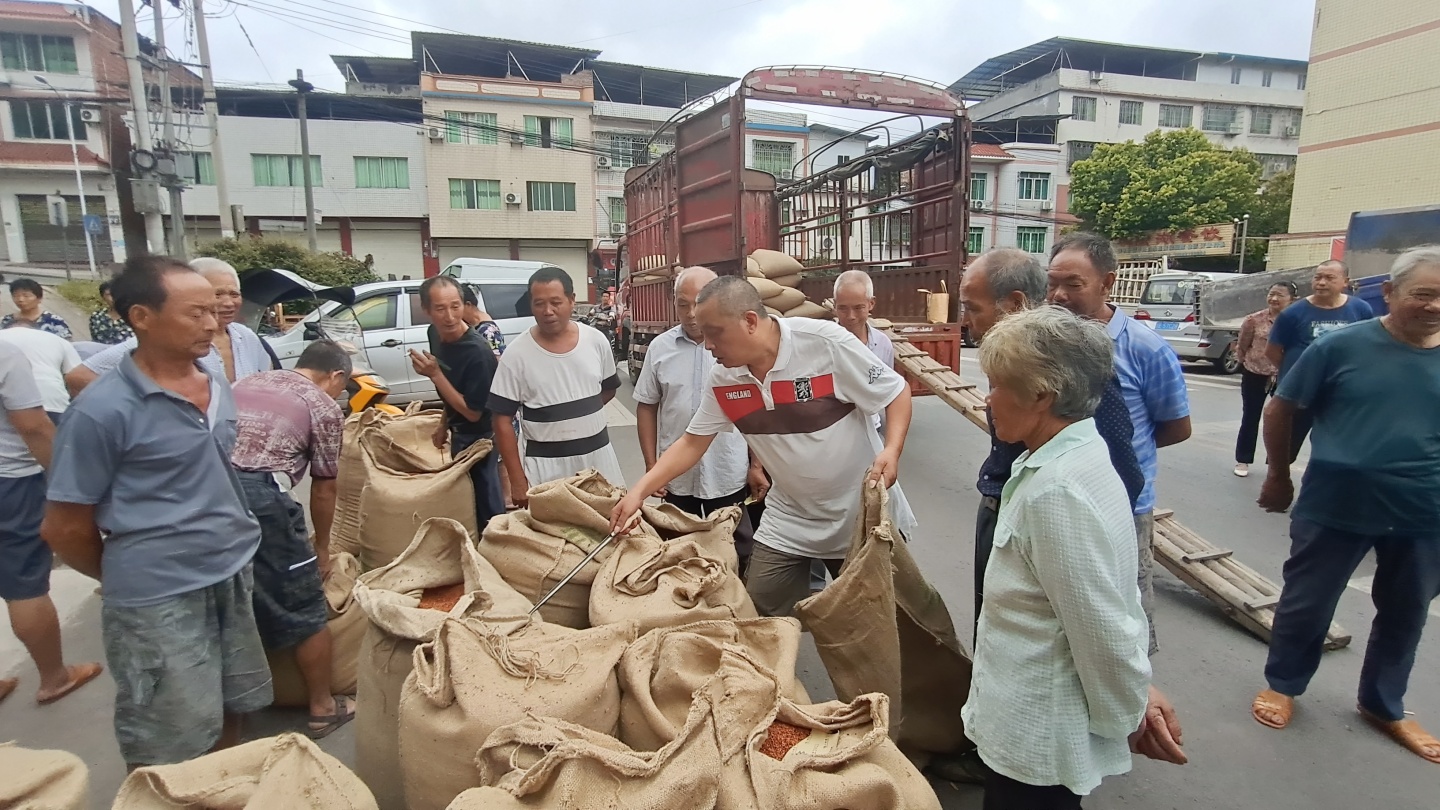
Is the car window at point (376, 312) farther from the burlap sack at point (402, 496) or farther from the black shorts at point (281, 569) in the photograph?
the black shorts at point (281, 569)

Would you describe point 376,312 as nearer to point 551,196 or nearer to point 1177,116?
point 551,196

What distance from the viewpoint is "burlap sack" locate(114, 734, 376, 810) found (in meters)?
1.18

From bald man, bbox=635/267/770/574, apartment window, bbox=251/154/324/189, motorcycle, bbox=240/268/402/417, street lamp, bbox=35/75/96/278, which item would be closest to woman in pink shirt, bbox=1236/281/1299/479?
bald man, bbox=635/267/770/574

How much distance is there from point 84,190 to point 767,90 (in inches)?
1077

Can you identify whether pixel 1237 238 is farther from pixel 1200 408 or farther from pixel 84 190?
pixel 84 190

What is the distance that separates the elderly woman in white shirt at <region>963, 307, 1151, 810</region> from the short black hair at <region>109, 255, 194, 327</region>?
1960mm

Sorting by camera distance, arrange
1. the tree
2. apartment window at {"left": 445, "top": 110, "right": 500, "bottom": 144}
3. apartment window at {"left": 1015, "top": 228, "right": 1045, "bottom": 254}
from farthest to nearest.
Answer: apartment window at {"left": 1015, "top": 228, "right": 1045, "bottom": 254}, apartment window at {"left": 445, "top": 110, "right": 500, "bottom": 144}, the tree

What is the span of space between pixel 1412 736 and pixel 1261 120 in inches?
1645

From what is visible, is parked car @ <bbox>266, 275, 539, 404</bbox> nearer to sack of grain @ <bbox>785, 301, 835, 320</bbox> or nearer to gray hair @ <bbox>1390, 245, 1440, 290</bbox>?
sack of grain @ <bbox>785, 301, 835, 320</bbox>

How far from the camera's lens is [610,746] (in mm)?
1347

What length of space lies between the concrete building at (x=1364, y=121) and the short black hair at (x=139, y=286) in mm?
24203

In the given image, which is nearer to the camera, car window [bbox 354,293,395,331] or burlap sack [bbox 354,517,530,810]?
burlap sack [bbox 354,517,530,810]

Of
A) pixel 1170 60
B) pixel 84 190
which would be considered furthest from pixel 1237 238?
pixel 84 190

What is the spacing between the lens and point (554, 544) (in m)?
2.23
